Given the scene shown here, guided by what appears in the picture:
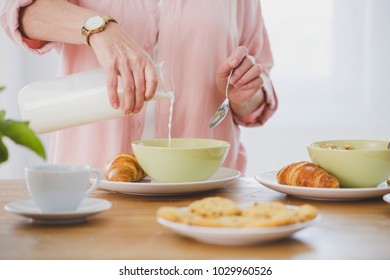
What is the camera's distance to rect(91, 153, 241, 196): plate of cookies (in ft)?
3.50

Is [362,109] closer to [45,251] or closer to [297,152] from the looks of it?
[297,152]

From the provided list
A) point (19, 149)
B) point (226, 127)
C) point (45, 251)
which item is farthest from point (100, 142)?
point (19, 149)

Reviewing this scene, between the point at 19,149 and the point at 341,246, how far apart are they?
7.71ft

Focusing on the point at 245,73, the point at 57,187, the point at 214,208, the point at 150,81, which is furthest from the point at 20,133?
the point at 245,73

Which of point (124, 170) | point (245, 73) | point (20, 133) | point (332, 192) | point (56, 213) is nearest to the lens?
point (20, 133)

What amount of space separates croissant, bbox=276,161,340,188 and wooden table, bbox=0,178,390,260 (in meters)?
0.06

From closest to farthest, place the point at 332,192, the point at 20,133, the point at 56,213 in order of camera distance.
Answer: the point at 20,133
the point at 56,213
the point at 332,192

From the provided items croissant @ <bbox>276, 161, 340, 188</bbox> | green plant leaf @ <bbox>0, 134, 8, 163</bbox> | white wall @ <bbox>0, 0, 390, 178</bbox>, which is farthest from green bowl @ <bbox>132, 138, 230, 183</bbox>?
white wall @ <bbox>0, 0, 390, 178</bbox>

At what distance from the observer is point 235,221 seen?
75 centimetres

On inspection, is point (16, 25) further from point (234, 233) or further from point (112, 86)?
point (234, 233)

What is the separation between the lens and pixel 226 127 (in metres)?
1.74

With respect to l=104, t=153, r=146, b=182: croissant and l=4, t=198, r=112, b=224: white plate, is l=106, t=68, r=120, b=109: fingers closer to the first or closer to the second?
l=104, t=153, r=146, b=182: croissant

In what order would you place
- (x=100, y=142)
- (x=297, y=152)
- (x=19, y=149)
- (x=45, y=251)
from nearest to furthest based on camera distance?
(x=45, y=251), (x=100, y=142), (x=19, y=149), (x=297, y=152)

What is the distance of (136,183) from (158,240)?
0.96 ft
